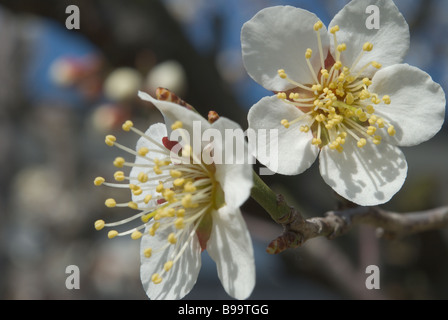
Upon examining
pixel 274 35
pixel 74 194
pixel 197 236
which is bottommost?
pixel 197 236

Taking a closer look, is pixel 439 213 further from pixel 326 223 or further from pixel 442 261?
pixel 442 261

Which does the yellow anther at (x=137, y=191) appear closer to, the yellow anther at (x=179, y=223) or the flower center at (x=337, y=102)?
the yellow anther at (x=179, y=223)

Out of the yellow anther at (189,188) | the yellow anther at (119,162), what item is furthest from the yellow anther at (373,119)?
the yellow anther at (119,162)

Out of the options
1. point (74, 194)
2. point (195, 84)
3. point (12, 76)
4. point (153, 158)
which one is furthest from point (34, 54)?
point (153, 158)

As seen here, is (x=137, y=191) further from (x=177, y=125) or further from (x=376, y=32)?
(x=376, y=32)

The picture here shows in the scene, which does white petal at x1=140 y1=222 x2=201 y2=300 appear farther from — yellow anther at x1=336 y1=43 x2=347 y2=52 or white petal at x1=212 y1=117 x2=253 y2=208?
yellow anther at x1=336 y1=43 x2=347 y2=52

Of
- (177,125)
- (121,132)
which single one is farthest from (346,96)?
(121,132)

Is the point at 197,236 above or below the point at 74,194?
below
